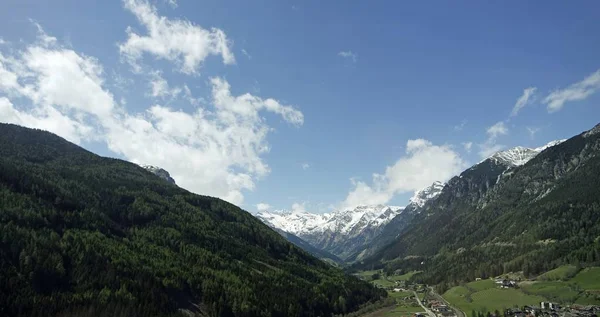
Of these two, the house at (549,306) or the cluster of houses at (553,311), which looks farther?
the house at (549,306)

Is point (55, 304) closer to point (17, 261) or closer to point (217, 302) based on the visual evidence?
point (17, 261)

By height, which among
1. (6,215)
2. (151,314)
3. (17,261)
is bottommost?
(151,314)

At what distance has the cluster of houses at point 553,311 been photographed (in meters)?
164

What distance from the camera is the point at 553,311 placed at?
17338 cm

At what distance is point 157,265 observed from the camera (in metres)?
188

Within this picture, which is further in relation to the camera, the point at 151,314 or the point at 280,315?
the point at 280,315

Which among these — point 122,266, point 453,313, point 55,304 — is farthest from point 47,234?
point 453,313

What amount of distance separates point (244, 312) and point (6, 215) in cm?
10606

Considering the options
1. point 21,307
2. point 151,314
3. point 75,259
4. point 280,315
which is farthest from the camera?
point 280,315

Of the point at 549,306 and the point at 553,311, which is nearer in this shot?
the point at 553,311

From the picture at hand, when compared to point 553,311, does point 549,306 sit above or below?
above

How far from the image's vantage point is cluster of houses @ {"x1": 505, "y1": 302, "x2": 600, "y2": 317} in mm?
163587

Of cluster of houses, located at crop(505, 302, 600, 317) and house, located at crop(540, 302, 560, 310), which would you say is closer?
cluster of houses, located at crop(505, 302, 600, 317)

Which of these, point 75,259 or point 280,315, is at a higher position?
point 75,259
